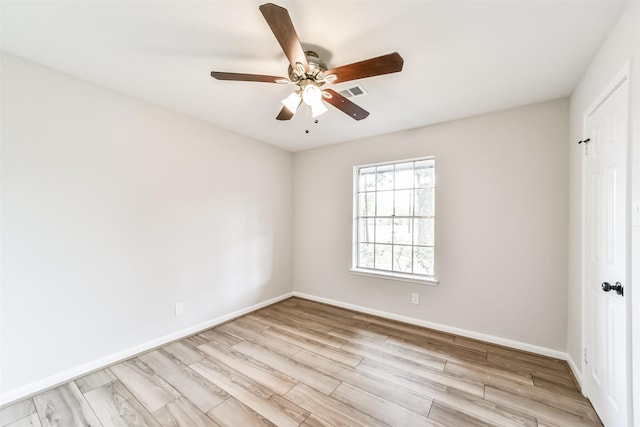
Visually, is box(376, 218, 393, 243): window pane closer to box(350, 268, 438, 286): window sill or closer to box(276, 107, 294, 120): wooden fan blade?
box(350, 268, 438, 286): window sill

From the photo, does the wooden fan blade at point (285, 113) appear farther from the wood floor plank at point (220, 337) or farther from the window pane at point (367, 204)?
the wood floor plank at point (220, 337)

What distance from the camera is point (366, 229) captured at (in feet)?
12.1

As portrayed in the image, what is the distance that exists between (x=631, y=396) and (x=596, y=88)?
1.92 meters

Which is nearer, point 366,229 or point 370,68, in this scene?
point 370,68

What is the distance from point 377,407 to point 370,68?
2249 millimetres

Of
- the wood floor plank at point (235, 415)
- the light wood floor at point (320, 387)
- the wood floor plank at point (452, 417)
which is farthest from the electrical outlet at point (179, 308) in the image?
the wood floor plank at point (452, 417)

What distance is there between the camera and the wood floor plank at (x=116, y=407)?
1629 millimetres

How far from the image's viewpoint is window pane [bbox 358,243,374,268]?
3.65m

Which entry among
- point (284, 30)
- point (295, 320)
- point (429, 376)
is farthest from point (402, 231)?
point (284, 30)

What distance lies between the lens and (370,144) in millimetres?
3520

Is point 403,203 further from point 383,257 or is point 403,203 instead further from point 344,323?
point 344,323

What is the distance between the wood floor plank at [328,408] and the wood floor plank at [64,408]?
1.29 meters

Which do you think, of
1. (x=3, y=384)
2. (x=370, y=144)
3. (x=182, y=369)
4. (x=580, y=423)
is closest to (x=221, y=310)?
(x=182, y=369)

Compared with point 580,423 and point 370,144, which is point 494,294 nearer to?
point 580,423
